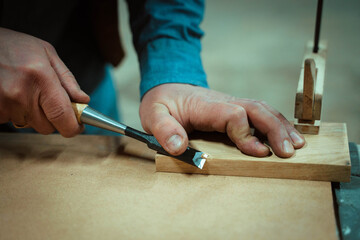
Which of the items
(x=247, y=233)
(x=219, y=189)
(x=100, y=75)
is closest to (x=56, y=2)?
(x=100, y=75)

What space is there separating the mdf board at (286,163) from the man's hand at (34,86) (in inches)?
12.5

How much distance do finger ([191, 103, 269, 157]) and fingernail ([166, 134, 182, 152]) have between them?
0.14m

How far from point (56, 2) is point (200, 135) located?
35.3 inches

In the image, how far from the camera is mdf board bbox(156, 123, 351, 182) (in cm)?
80

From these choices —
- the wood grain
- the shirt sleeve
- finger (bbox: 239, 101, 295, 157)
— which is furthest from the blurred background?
finger (bbox: 239, 101, 295, 157)

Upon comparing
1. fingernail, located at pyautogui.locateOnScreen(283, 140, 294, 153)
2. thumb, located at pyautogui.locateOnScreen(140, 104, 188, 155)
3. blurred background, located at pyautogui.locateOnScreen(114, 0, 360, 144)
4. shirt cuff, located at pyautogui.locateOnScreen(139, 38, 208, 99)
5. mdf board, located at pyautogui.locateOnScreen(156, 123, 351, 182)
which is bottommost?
blurred background, located at pyautogui.locateOnScreen(114, 0, 360, 144)

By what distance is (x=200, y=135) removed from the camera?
98 cm

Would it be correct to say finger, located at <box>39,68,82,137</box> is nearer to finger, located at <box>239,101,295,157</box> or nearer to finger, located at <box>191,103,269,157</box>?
finger, located at <box>191,103,269,157</box>

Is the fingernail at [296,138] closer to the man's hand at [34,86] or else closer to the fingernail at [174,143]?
the fingernail at [174,143]

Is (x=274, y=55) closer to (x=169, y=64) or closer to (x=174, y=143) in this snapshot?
(x=169, y=64)

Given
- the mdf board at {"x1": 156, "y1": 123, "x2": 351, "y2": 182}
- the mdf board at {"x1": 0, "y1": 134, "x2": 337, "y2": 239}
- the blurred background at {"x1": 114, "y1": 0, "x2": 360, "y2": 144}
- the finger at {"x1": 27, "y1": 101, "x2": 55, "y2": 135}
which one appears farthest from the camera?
the blurred background at {"x1": 114, "y1": 0, "x2": 360, "y2": 144}

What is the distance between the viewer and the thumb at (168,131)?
0.83 meters

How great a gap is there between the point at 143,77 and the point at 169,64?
4.6 inches

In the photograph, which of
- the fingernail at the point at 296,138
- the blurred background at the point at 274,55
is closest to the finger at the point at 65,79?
the fingernail at the point at 296,138
